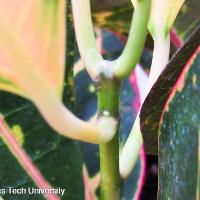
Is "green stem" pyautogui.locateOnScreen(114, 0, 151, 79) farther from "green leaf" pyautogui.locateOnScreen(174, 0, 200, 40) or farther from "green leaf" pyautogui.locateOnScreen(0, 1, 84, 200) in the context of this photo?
"green leaf" pyautogui.locateOnScreen(174, 0, 200, 40)

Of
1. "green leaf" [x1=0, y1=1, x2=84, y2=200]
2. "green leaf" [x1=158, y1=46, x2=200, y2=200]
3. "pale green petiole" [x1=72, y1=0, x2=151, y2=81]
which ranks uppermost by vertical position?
"pale green petiole" [x1=72, y1=0, x2=151, y2=81]

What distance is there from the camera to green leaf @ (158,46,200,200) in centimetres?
37

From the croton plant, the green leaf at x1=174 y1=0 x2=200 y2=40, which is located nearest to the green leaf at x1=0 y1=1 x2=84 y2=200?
the croton plant

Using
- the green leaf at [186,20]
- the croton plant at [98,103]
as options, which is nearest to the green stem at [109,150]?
the croton plant at [98,103]

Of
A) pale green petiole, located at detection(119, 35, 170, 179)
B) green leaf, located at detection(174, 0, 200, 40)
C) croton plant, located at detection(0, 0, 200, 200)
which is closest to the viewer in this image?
croton plant, located at detection(0, 0, 200, 200)

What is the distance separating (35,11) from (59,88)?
5 cm

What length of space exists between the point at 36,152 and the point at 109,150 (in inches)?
5.6

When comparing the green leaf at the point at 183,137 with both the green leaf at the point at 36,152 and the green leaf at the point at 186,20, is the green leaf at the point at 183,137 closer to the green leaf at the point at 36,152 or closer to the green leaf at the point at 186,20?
the green leaf at the point at 36,152

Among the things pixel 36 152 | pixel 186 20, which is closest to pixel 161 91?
pixel 36 152

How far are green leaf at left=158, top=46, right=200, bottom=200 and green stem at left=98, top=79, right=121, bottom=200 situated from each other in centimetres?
4

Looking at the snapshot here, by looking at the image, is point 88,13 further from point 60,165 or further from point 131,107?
point 131,107

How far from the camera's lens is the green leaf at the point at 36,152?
1.72 ft

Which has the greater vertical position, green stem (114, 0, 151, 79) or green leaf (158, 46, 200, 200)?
green stem (114, 0, 151, 79)

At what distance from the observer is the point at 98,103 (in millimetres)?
420
